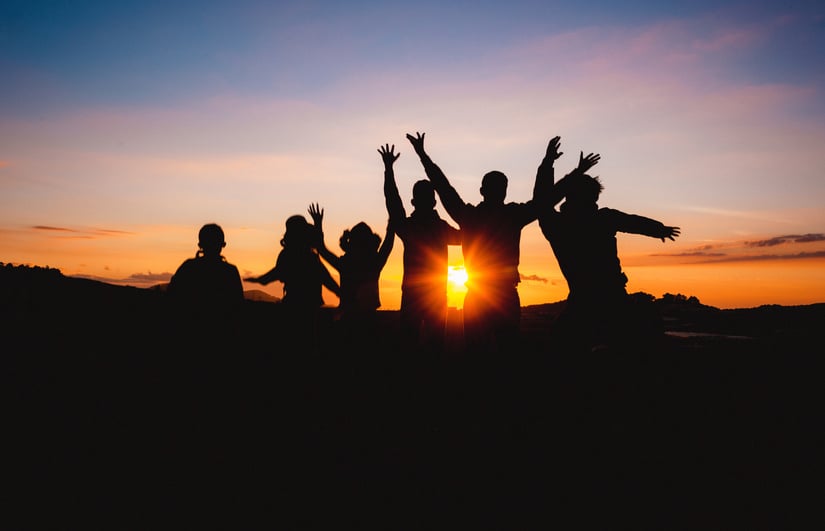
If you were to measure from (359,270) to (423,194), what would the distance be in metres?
1.48

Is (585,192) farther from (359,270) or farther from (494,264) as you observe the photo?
(359,270)

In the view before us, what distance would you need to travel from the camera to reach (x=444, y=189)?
5320 millimetres

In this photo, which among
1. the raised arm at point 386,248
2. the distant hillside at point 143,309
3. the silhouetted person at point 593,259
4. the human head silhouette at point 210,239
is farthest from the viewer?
the distant hillside at point 143,309

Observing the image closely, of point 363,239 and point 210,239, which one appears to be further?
point 363,239

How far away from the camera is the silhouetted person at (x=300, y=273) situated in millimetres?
6730

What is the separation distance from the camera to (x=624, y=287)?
20.1 ft

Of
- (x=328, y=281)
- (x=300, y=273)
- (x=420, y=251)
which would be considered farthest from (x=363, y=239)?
(x=420, y=251)

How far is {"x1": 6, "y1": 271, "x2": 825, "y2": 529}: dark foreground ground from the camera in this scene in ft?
10.5

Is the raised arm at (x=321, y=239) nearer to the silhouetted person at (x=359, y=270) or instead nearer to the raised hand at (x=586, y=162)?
the silhouetted person at (x=359, y=270)

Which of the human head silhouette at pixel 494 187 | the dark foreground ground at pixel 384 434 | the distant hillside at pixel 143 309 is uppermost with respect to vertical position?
the human head silhouette at pixel 494 187

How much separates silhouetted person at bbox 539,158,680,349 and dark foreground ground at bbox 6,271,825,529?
1.39 feet

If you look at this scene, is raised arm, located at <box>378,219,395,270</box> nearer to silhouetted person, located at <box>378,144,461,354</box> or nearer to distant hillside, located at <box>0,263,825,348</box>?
silhouetted person, located at <box>378,144,461,354</box>

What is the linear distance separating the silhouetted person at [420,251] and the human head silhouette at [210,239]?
72.2 inches

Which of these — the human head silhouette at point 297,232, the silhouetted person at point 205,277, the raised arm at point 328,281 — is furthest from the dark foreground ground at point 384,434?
the human head silhouette at point 297,232
